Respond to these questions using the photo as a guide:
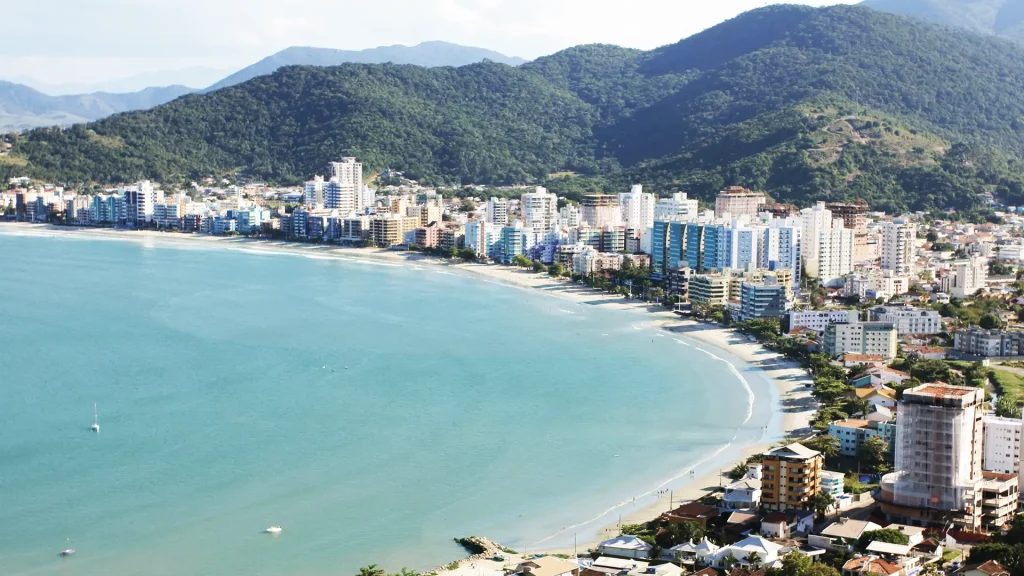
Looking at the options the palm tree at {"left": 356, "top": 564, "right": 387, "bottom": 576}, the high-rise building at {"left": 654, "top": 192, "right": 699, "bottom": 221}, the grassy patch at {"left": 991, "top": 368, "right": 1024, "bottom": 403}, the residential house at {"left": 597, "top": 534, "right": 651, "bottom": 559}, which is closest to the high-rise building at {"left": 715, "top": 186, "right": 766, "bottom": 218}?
the high-rise building at {"left": 654, "top": 192, "right": 699, "bottom": 221}

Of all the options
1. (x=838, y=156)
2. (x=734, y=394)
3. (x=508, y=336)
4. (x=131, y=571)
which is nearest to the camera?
(x=131, y=571)

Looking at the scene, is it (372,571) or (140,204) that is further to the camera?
(140,204)

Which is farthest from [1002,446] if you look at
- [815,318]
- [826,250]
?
[826,250]

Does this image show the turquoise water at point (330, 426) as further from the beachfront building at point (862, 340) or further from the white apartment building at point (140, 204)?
the white apartment building at point (140, 204)

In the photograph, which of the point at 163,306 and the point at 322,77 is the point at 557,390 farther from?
the point at 322,77

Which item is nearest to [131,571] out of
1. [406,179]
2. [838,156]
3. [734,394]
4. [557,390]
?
[557,390]

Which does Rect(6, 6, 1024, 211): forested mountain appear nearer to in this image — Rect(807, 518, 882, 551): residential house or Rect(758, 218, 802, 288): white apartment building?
Rect(758, 218, 802, 288): white apartment building

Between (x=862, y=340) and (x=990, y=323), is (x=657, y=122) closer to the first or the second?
(x=990, y=323)
